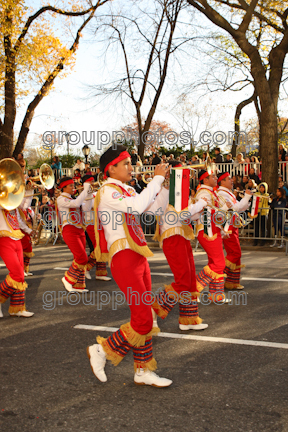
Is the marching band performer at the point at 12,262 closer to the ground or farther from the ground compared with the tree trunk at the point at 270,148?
closer to the ground

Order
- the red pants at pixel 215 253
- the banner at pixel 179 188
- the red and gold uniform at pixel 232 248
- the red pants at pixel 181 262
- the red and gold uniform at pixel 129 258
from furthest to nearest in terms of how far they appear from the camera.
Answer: the red and gold uniform at pixel 232 248 < the red pants at pixel 215 253 < the red pants at pixel 181 262 < the banner at pixel 179 188 < the red and gold uniform at pixel 129 258

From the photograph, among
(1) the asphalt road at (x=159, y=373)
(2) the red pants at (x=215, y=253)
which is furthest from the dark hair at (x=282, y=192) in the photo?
(2) the red pants at (x=215, y=253)

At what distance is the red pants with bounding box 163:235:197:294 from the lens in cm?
491

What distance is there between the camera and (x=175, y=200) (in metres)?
4.49

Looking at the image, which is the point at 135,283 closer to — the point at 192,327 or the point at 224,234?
the point at 192,327

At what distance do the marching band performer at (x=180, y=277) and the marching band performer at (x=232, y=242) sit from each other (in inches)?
70.5

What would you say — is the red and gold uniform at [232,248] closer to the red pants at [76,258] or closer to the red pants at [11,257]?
the red pants at [76,258]

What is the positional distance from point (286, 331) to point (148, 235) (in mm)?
9001

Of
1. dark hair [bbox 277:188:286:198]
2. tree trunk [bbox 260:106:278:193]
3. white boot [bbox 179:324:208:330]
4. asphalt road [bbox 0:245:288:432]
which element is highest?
tree trunk [bbox 260:106:278:193]

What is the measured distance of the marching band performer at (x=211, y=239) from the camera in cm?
597

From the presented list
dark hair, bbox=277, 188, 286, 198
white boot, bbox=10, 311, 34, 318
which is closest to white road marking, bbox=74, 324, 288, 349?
white boot, bbox=10, 311, 34, 318

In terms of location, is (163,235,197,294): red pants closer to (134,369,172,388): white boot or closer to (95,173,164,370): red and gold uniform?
(95,173,164,370): red and gold uniform

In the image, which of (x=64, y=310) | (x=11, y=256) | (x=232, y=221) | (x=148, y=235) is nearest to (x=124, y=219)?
(x=11, y=256)

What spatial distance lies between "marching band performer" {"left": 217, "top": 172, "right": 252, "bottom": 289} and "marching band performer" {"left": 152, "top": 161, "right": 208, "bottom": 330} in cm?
179
